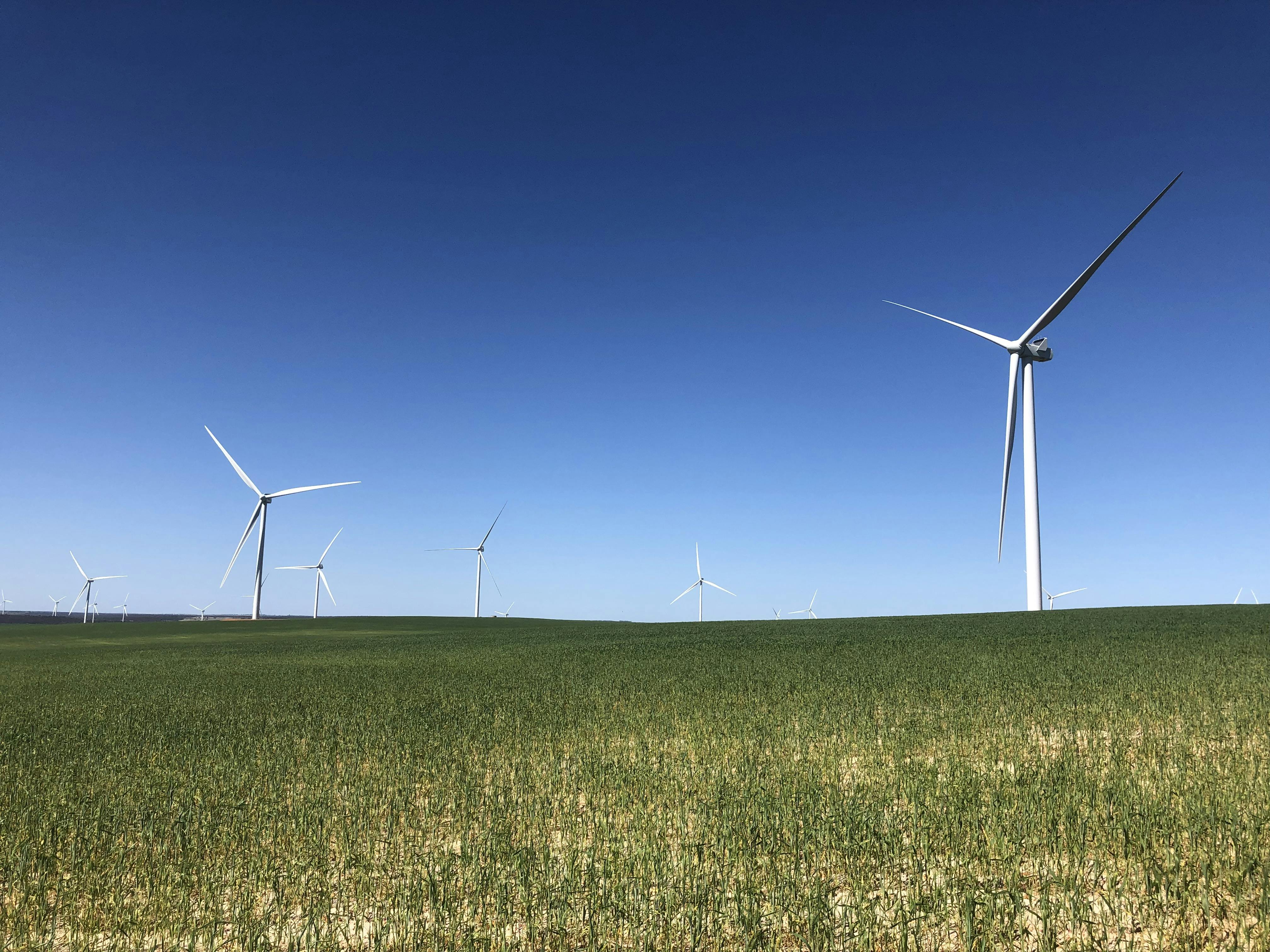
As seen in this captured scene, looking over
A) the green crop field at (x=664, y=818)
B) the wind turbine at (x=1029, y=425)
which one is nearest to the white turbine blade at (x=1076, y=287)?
the wind turbine at (x=1029, y=425)

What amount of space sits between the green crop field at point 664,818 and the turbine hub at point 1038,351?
45312 mm

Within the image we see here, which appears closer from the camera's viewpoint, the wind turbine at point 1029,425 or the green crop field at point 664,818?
the green crop field at point 664,818

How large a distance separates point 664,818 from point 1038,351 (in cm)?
6493

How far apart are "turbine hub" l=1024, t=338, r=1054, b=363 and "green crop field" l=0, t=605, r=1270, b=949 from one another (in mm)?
45312

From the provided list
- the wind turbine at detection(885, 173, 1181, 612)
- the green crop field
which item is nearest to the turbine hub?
the wind turbine at detection(885, 173, 1181, 612)

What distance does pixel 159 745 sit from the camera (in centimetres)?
1534

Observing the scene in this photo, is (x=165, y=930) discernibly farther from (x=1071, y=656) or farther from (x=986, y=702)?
(x=1071, y=656)

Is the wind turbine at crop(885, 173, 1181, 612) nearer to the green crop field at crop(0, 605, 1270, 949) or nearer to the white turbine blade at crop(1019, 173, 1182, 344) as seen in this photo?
the white turbine blade at crop(1019, 173, 1182, 344)

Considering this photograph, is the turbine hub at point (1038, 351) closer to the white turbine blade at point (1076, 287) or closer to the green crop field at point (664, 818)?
the white turbine blade at point (1076, 287)

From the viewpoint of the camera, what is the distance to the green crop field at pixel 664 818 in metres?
6.36

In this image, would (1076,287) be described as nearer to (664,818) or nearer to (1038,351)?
(1038,351)

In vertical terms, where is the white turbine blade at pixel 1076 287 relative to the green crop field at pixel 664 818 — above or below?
above

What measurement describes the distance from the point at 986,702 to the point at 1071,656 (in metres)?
12.3

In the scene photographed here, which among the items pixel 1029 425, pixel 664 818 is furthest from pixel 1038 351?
pixel 664 818
